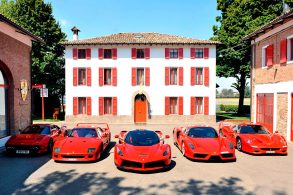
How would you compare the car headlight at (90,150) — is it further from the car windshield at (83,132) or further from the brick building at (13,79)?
the brick building at (13,79)

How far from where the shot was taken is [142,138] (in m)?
8.98

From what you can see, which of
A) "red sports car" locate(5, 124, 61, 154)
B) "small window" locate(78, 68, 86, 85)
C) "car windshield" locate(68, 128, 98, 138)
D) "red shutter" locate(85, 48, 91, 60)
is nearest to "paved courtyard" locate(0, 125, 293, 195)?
"red sports car" locate(5, 124, 61, 154)

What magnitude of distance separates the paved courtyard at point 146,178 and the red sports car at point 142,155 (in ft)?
0.81

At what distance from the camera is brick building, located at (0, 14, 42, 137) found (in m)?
12.6

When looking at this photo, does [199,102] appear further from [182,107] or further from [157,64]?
[157,64]

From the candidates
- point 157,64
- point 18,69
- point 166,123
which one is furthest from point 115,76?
point 18,69

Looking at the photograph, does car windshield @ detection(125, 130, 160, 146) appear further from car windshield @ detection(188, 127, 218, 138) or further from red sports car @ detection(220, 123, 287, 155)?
red sports car @ detection(220, 123, 287, 155)

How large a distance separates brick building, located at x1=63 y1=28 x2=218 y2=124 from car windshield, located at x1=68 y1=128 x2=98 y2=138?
13.6m

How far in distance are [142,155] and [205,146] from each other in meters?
2.82

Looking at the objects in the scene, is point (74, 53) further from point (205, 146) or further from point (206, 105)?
point (205, 146)

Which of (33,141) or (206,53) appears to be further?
(206,53)

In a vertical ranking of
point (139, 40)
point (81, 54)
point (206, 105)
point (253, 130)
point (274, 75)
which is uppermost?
point (139, 40)

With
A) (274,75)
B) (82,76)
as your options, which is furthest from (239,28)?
(82,76)

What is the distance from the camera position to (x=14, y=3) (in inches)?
1122
